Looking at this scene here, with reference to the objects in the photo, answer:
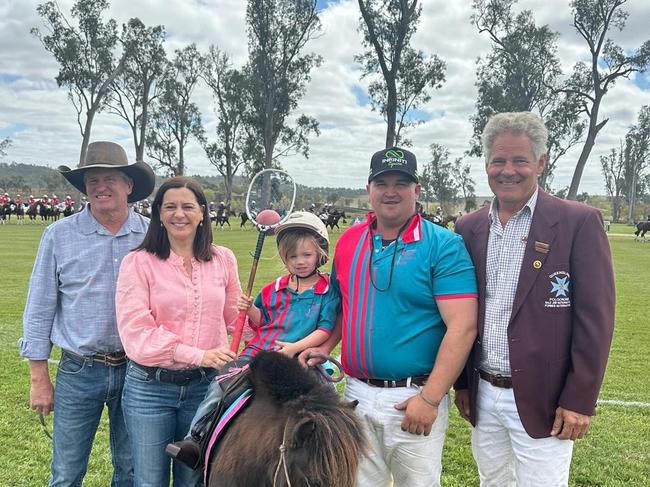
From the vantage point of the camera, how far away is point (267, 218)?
3049 millimetres

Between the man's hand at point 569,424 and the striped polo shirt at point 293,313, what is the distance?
1200mm

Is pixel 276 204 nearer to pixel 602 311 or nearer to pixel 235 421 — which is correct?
pixel 235 421

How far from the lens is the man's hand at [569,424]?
2.38m

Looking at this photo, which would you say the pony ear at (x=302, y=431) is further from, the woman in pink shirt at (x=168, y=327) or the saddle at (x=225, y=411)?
the woman in pink shirt at (x=168, y=327)

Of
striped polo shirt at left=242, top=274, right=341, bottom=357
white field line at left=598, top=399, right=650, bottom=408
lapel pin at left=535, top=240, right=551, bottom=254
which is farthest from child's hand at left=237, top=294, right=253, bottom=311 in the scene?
white field line at left=598, top=399, right=650, bottom=408

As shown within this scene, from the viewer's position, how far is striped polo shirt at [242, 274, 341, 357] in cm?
275

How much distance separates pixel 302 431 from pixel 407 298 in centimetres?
107

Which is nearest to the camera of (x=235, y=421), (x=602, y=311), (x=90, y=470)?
(x=235, y=421)

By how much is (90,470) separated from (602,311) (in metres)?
3.76

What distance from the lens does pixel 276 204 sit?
3502 millimetres

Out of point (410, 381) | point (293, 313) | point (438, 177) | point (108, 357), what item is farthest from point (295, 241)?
point (438, 177)

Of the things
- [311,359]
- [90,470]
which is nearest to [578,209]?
[311,359]

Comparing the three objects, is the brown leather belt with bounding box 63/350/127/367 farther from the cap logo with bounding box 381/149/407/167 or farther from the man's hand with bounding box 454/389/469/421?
the man's hand with bounding box 454/389/469/421

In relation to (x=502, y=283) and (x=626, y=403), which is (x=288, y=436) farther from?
(x=626, y=403)
